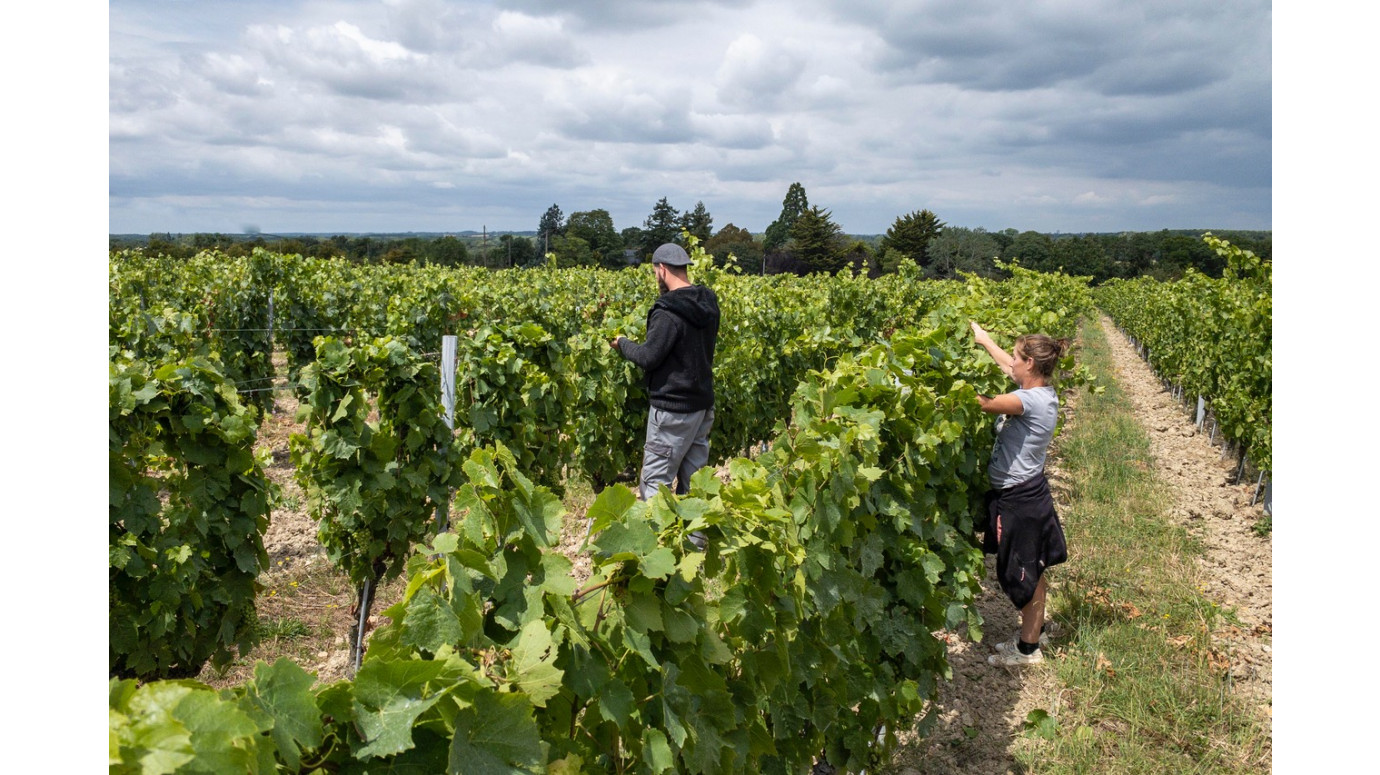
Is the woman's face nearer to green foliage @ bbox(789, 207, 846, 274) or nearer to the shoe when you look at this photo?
the shoe

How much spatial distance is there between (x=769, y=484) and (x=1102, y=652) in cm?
277

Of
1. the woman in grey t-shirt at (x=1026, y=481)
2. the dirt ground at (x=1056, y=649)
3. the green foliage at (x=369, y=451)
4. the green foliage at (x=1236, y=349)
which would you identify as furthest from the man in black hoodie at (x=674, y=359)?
the green foliage at (x=1236, y=349)

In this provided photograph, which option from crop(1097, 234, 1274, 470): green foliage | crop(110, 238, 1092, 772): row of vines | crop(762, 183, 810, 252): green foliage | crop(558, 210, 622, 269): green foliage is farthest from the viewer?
crop(762, 183, 810, 252): green foliage

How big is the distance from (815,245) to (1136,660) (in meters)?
68.8

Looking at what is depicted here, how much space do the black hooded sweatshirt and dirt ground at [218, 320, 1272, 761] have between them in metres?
1.14

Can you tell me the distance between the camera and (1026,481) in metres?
4.03

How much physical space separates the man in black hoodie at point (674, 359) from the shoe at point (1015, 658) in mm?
2000

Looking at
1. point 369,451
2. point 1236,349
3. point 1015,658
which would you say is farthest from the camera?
point 1236,349

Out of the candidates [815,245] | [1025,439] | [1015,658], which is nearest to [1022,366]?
[1025,439]

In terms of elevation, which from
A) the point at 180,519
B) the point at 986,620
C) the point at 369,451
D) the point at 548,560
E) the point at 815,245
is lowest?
the point at 986,620

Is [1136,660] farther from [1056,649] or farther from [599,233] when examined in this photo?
[599,233]

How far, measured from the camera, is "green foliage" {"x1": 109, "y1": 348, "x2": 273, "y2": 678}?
2.93 meters

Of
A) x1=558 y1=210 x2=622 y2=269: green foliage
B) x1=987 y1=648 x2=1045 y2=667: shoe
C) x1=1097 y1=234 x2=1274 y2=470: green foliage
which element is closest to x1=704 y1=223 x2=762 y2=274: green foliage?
x1=558 y1=210 x2=622 y2=269: green foliage

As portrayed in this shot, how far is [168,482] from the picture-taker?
3199 millimetres
